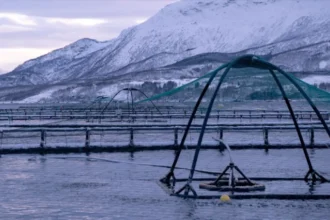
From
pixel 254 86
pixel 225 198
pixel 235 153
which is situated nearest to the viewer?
pixel 225 198

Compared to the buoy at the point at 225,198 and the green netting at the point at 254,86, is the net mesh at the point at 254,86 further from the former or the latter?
the buoy at the point at 225,198

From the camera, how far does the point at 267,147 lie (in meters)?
34.3

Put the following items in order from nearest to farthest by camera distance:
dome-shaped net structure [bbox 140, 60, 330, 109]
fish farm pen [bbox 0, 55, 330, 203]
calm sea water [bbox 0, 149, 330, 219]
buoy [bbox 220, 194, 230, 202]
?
calm sea water [bbox 0, 149, 330, 219] → buoy [bbox 220, 194, 230, 202] → fish farm pen [bbox 0, 55, 330, 203] → dome-shaped net structure [bbox 140, 60, 330, 109]

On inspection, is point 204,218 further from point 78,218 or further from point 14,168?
point 14,168

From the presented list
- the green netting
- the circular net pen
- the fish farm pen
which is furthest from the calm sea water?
the green netting

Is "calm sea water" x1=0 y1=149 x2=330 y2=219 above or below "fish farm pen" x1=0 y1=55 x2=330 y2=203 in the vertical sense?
below

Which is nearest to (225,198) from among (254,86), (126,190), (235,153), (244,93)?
(126,190)

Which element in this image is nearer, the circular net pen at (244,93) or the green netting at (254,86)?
the circular net pen at (244,93)

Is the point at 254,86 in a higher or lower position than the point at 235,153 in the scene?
higher

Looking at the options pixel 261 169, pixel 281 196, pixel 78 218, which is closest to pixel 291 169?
pixel 261 169

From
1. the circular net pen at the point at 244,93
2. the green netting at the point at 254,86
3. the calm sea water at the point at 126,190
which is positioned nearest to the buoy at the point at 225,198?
the calm sea water at the point at 126,190

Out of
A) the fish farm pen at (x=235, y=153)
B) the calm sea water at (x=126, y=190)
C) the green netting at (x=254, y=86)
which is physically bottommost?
the calm sea water at (x=126, y=190)

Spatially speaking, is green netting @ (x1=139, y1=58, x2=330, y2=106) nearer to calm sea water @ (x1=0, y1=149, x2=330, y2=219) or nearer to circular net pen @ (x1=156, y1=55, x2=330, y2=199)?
circular net pen @ (x1=156, y1=55, x2=330, y2=199)

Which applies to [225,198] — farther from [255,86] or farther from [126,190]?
[255,86]
